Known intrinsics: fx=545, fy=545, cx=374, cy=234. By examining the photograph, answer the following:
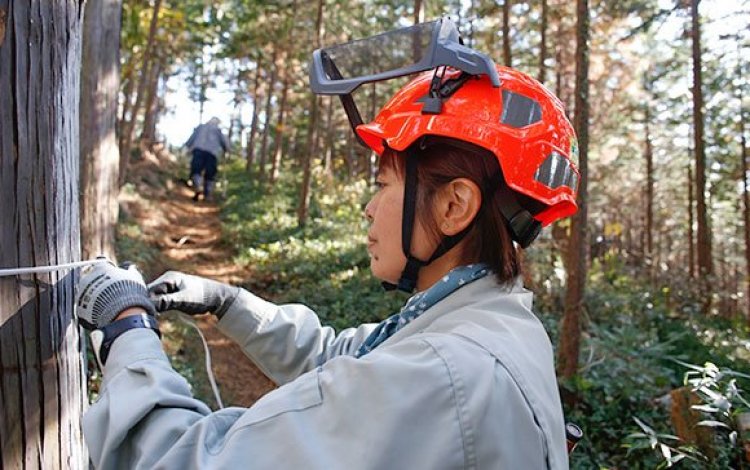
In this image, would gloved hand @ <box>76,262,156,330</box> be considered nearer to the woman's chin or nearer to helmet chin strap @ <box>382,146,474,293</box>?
the woman's chin

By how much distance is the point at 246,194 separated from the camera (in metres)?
19.8

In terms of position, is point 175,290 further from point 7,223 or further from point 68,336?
point 7,223

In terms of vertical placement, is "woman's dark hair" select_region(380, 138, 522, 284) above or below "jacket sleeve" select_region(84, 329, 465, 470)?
above

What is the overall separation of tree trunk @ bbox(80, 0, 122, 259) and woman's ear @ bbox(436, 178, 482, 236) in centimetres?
467

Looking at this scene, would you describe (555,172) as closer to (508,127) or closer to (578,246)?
(508,127)

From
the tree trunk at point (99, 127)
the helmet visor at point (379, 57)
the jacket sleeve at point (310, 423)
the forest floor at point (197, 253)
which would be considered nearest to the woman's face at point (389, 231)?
the helmet visor at point (379, 57)

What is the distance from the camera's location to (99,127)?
558 centimetres

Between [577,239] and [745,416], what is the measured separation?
353 cm

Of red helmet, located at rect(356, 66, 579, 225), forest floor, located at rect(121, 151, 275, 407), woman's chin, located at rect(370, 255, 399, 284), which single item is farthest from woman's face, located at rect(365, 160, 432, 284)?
forest floor, located at rect(121, 151, 275, 407)

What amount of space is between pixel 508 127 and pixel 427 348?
0.85 meters

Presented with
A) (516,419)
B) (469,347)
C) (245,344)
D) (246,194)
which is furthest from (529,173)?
(246,194)

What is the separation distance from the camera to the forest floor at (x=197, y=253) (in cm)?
763

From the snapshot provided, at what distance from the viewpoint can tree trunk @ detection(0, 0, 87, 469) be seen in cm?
183

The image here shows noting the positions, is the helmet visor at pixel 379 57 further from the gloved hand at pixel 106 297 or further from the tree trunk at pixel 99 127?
the tree trunk at pixel 99 127
